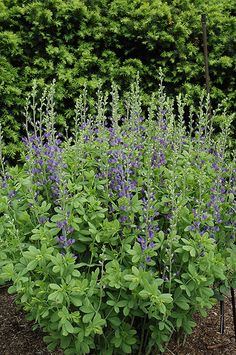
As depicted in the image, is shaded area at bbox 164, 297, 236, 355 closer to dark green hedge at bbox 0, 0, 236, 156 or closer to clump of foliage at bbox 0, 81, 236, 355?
clump of foliage at bbox 0, 81, 236, 355

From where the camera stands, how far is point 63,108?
16.3 feet

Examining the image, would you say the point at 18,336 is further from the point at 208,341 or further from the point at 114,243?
the point at 114,243

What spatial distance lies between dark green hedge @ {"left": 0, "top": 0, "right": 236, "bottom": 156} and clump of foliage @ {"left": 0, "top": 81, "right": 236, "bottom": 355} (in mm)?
1863

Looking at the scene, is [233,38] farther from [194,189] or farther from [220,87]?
[194,189]

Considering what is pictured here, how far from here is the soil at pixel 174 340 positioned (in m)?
3.29

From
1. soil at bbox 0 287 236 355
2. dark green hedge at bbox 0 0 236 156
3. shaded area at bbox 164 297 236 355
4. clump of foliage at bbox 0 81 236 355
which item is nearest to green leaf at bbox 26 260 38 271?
clump of foliage at bbox 0 81 236 355

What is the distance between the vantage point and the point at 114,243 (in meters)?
2.57

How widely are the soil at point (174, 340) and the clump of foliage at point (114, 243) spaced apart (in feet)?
1.23

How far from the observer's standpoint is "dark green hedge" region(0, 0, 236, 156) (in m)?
4.77

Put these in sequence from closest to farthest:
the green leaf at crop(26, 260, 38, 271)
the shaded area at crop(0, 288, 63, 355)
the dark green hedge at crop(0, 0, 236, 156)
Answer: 1. the green leaf at crop(26, 260, 38, 271)
2. the shaded area at crop(0, 288, 63, 355)
3. the dark green hedge at crop(0, 0, 236, 156)

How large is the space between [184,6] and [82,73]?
4.03 ft

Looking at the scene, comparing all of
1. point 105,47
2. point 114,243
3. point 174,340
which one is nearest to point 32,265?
point 114,243

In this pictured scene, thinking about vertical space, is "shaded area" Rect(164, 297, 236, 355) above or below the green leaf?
below

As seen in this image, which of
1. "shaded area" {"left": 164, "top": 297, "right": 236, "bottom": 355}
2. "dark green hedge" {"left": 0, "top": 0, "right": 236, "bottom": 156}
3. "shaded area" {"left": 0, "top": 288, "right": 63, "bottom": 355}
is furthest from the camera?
"dark green hedge" {"left": 0, "top": 0, "right": 236, "bottom": 156}
